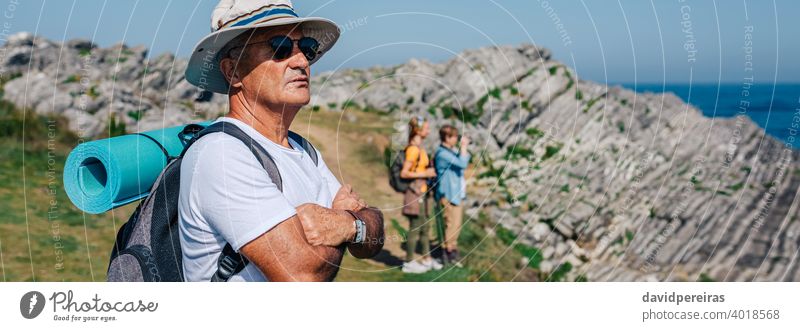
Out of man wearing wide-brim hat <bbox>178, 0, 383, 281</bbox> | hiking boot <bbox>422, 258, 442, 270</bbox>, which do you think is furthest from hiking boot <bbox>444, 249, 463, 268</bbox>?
man wearing wide-brim hat <bbox>178, 0, 383, 281</bbox>

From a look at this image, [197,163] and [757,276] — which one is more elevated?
[197,163]

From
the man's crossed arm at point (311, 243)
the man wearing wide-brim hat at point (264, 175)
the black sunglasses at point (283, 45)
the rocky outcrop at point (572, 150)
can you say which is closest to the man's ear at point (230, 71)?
the man wearing wide-brim hat at point (264, 175)

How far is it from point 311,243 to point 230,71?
990 mm

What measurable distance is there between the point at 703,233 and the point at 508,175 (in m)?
5.81

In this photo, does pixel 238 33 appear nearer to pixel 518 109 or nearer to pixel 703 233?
pixel 703 233

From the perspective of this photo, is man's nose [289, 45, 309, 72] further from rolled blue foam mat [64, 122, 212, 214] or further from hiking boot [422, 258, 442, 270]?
hiking boot [422, 258, 442, 270]

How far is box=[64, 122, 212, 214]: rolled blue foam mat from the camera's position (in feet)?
12.8

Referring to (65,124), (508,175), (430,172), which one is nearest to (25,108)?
(65,124)

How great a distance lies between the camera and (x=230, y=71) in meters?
3.86

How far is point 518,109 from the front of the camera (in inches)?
856
